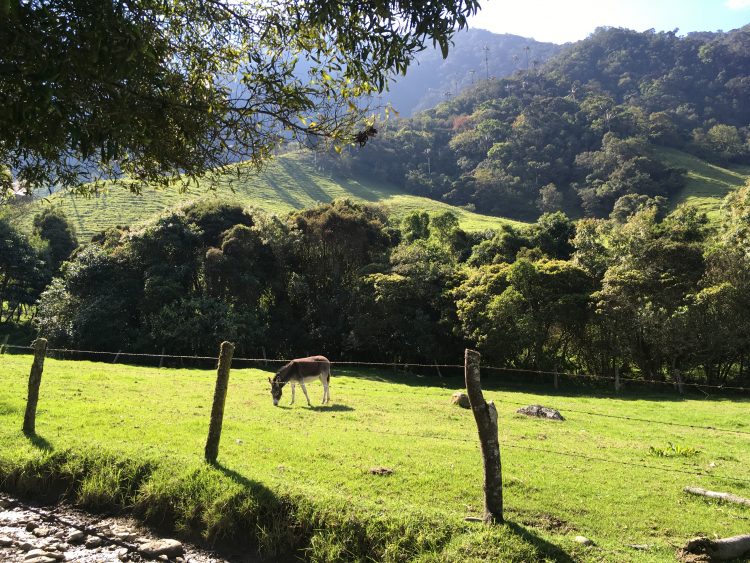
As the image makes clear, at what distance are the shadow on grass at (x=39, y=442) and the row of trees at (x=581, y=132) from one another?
103 m

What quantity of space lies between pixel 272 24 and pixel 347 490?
22.6ft

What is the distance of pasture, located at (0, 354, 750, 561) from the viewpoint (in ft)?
22.2

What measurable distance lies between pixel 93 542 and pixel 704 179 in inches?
4543

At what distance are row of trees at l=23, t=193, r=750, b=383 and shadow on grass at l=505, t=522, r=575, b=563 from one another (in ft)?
85.6

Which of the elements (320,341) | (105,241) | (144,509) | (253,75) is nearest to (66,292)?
(105,241)

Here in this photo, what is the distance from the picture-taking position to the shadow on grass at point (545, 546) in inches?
239

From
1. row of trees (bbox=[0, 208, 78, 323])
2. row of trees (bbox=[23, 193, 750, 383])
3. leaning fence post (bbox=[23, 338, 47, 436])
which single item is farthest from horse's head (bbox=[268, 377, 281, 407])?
row of trees (bbox=[0, 208, 78, 323])

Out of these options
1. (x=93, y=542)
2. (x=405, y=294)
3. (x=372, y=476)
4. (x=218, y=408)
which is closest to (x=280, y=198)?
(x=405, y=294)

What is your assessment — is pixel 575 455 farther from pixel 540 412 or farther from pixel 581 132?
pixel 581 132

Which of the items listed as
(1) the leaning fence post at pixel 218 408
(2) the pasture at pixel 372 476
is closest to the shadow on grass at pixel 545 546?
(2) the pasture at pixel 372 476

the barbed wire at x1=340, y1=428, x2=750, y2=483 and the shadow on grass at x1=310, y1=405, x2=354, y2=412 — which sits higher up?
the barbed wire at x1=340, y1=428, x2=750, y2=483

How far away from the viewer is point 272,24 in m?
6.22

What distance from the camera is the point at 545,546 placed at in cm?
624

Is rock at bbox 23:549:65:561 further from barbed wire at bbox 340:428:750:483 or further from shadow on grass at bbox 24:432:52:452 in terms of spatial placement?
barbed wire at bbox 340:428:750:483
